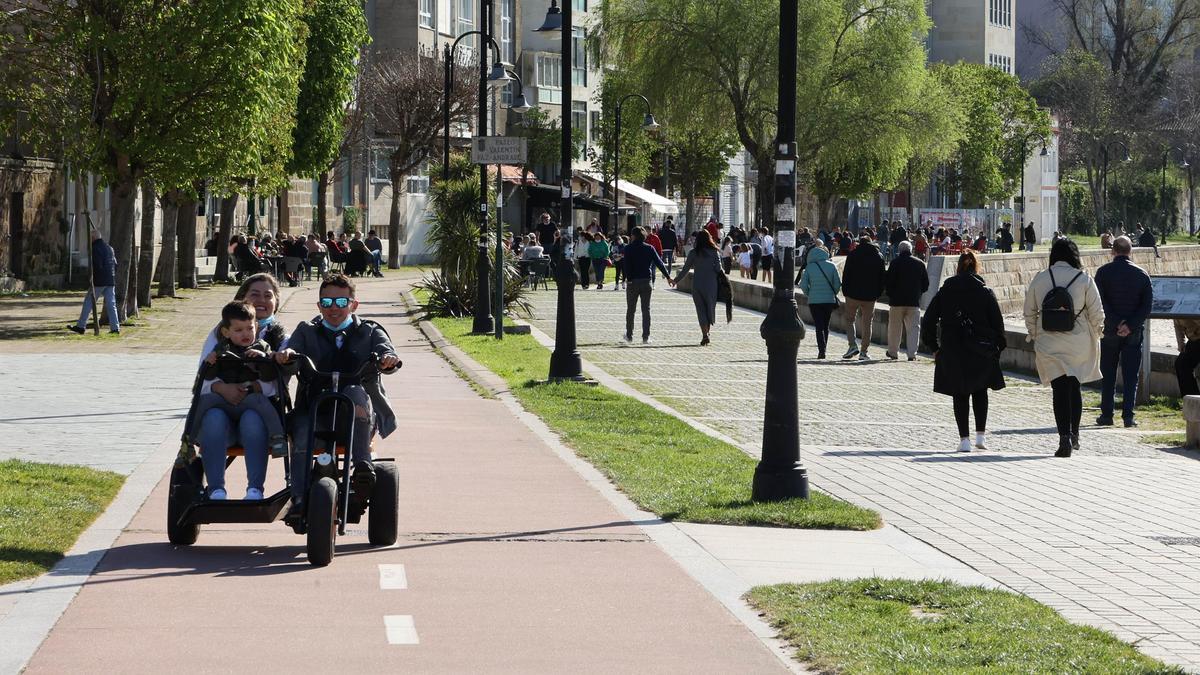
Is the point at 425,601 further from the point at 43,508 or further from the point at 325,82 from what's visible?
the point at 325,82

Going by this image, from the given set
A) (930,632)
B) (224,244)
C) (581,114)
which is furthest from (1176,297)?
(581,114)

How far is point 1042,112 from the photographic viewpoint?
105 metres

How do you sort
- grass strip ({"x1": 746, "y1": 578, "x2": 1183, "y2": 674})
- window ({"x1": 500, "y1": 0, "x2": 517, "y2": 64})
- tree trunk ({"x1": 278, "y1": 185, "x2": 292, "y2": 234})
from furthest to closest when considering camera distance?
window ({"x1": 500, "y1": 0, "x2": 517, "y2": 64}) → tree trunk ({"x1": 278, "y1": 185, "x2": 292, "y2": 234}) → grass strip ({"x1": 746, "y1": 578, "x2": 1183, "y2": 674})

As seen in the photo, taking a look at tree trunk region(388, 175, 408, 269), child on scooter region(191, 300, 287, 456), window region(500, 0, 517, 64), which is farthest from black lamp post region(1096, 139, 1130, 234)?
child on scooter region(191, 300, 287, 456)

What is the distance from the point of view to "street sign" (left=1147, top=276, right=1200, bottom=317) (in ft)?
62.4

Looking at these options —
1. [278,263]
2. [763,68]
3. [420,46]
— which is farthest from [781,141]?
[420,46]

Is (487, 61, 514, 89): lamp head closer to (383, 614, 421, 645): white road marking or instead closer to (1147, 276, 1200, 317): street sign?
(1147, 276, 1200, 317): street sign

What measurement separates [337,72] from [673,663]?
44.5 meters

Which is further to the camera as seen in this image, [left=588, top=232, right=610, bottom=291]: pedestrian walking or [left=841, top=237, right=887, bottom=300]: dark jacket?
[left=588, top=232, right=610, bottom=291]: pedestrian walking

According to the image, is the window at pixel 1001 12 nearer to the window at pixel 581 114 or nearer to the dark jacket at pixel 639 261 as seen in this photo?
the window at pixel 581 114

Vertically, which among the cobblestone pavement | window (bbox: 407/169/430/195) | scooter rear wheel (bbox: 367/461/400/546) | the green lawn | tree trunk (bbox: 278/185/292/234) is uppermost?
window (bbox: 407/169/430/195)

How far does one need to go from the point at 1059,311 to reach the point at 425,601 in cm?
844

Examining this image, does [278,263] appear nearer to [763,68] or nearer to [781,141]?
[763,68]

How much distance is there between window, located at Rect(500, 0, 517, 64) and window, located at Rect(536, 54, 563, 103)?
5.82 feet
